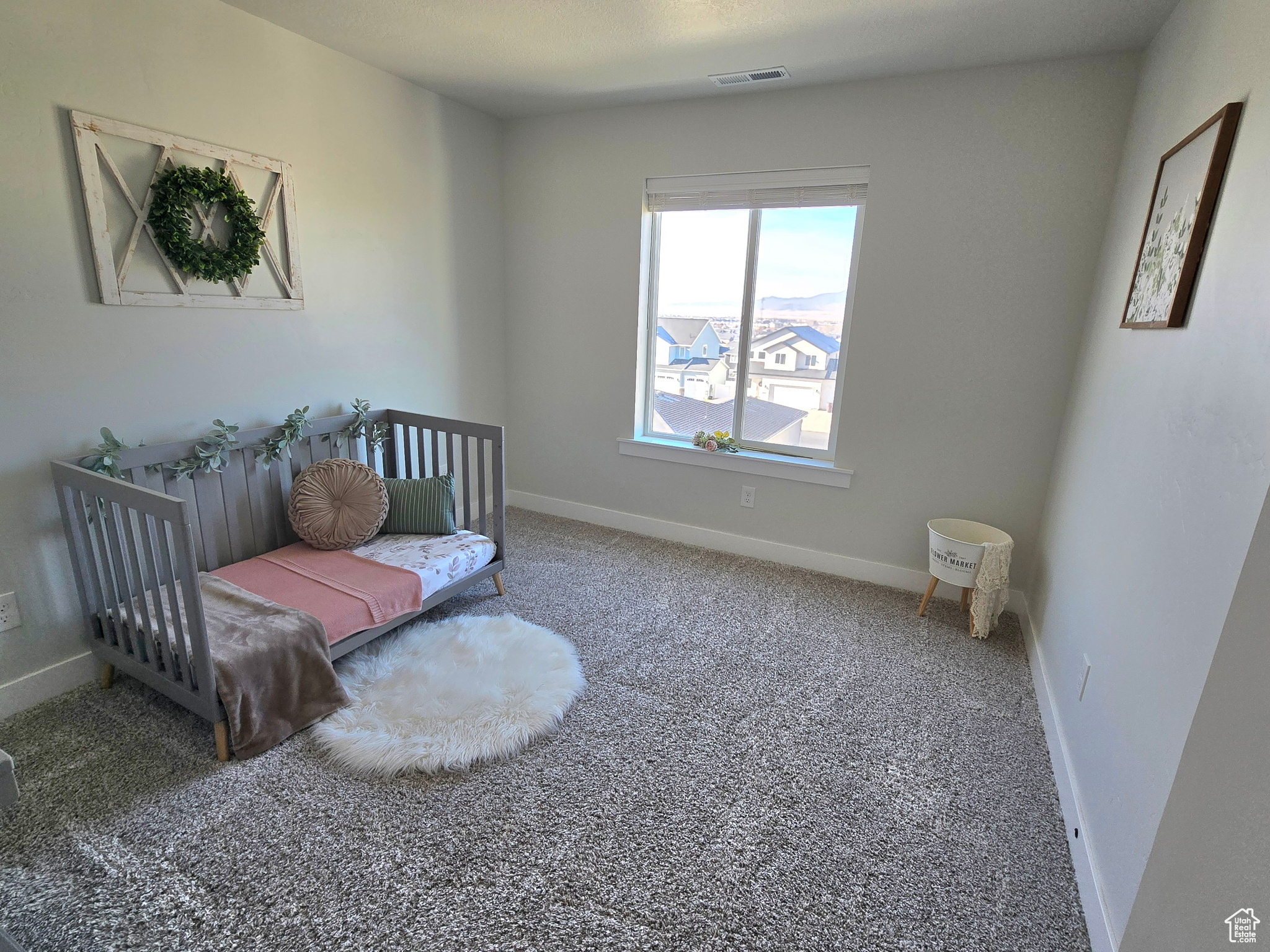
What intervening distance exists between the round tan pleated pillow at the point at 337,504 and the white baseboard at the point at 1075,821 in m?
2.66

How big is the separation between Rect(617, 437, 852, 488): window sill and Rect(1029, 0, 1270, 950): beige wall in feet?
4.02

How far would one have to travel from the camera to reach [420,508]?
2826mm

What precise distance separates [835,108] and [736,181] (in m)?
0.56

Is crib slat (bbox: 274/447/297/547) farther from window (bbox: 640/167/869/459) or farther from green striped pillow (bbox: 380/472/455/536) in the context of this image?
window (bbox: 640/167/869/459)

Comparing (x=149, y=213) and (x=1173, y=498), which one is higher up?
(x=149, y=213)

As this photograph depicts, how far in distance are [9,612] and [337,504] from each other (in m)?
1.05

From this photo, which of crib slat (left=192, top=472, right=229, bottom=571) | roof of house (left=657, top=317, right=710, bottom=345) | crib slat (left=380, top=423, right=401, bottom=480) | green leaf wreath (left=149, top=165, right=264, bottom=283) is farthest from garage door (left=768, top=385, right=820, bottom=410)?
crib slat (left=192, top=472, right=229, bottom=571)

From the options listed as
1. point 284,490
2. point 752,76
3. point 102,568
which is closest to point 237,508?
point 284,490

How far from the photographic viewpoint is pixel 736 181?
3.20 metres

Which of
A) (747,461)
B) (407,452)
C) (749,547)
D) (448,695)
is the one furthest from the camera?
(749,547)

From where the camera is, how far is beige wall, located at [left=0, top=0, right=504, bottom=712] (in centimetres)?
194

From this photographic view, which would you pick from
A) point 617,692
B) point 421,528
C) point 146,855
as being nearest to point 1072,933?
point 617,692

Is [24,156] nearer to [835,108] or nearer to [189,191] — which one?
[189,191]

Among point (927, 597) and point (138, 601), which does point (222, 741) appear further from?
point (927, 597)
